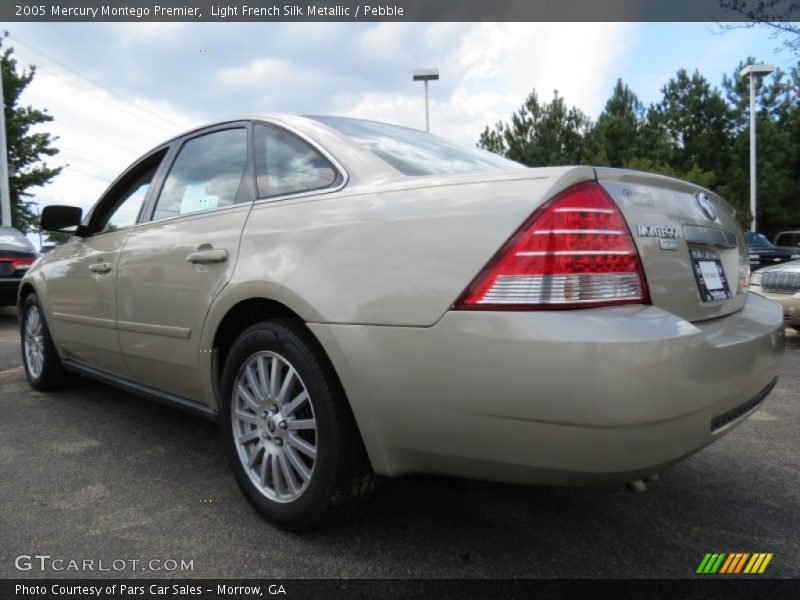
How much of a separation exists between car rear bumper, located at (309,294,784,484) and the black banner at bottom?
0.34 meters

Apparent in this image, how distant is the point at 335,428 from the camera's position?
179 cm

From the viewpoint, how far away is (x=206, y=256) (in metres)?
2.29

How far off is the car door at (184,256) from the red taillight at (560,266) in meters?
1.09

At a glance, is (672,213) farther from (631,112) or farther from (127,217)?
(631,112)

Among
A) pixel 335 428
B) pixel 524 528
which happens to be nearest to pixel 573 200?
pixel 335 428

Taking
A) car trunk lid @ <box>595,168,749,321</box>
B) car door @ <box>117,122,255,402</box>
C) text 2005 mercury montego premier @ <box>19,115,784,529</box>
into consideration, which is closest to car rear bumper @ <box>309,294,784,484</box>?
text 2005 mercury montego premier @ <box>19,115,784,529</box>

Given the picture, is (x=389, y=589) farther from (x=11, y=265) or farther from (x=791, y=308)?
(x=11, y=265)

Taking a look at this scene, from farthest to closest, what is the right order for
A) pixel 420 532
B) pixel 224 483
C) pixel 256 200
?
1. pixel 224 483
2. pixel 256 200
3. pixel 420 532

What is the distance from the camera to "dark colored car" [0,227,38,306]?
26.7 ft

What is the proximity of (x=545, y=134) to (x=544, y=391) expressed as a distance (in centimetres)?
2799

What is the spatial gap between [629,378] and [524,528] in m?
0.89

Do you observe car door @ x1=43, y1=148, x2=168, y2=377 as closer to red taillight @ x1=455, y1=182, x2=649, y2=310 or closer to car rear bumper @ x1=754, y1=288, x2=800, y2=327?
red taillight @ x1=455, y1=182, x2=649, y2=310

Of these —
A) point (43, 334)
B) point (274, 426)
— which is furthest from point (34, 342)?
point (274, 426)

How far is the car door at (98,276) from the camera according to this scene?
2996mm
